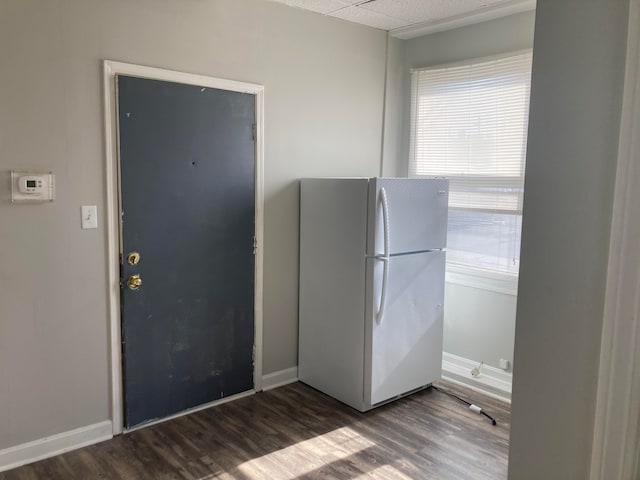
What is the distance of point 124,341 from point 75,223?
723 millimetres

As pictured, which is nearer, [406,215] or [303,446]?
[303,446]

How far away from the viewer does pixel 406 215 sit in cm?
333

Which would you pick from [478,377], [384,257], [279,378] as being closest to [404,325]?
[384,257]

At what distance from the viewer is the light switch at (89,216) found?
8.98 ft

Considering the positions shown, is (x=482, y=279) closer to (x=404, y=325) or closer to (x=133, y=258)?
(x=404, y=325)

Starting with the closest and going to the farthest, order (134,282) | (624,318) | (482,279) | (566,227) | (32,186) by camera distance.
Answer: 1. (624,318)
2. (566,227)
3. (32,186)
4. (134,282)
5. (482,279)

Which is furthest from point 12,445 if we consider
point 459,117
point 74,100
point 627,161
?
point 459,117

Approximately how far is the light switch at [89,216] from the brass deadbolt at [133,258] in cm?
25

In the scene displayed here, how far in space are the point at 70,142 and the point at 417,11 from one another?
93.8 inches

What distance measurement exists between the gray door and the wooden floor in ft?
0.79

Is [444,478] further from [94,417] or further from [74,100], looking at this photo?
[74,100]

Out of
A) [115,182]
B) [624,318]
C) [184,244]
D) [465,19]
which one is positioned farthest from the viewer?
[465,19]

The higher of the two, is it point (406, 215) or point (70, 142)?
point (70, 142)

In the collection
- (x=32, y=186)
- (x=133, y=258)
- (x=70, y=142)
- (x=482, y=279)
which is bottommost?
(x=482, y=279)
